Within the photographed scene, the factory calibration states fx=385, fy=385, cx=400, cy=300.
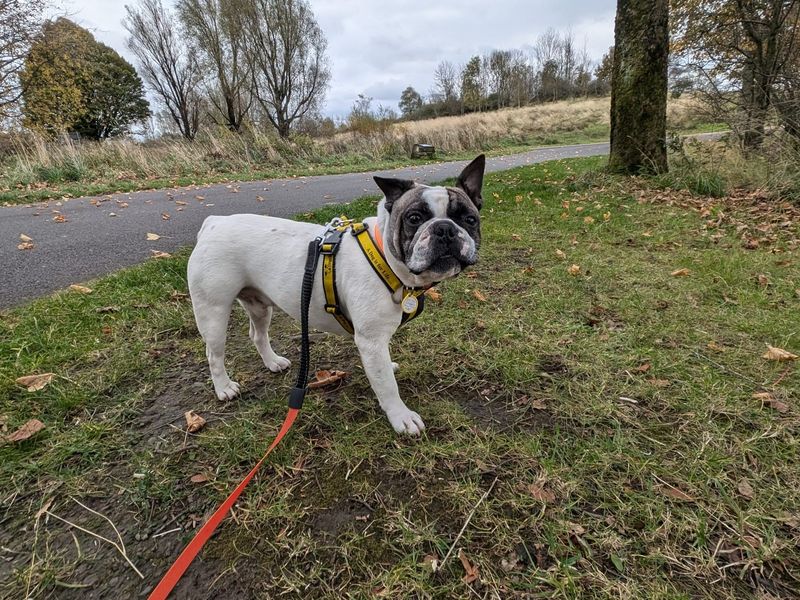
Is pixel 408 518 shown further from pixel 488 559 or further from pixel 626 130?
pixel 626 130

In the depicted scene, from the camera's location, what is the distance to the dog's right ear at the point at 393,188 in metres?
2.18

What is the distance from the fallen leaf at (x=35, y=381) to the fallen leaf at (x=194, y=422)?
977 millimetres

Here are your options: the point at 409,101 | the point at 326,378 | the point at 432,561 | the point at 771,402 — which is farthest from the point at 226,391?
the point at 409,101

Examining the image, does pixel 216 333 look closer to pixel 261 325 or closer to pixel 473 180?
pixel 261 325

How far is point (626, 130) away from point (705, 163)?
72.9 inches

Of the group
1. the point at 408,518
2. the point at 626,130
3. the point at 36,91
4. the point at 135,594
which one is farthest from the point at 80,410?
the point at 36,91

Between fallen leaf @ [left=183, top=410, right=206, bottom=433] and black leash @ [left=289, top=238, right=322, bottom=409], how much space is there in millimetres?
640

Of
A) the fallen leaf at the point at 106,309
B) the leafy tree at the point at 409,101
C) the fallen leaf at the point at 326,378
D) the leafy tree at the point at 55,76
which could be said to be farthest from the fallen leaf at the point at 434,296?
the leafy tree at the point at 409,101

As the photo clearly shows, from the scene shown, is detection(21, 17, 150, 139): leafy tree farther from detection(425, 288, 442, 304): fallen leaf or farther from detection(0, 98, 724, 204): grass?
detection(425, 288, 442, 304): fallen leaf

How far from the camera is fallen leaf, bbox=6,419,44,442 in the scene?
209 centimetres

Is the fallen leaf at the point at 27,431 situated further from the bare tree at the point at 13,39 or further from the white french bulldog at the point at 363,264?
the bare tree at the point at 13,39

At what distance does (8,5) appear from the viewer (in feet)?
53.4

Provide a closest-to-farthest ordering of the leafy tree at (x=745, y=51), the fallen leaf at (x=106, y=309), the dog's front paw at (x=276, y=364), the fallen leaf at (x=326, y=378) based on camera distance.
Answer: the fallen leaf at (x=326, y=378)
the dog's front paw at (x=276, y=364)
the fallen leaf at (x=106, y=309)
the leafy tree at (x=745, y=51)

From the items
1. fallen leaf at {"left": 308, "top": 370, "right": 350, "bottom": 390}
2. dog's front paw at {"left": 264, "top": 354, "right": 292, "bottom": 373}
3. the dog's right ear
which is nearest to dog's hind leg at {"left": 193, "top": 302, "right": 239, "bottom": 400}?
dog's front paw at {"left": 264, "top": 354, "right": 292, "bottom": 373}
